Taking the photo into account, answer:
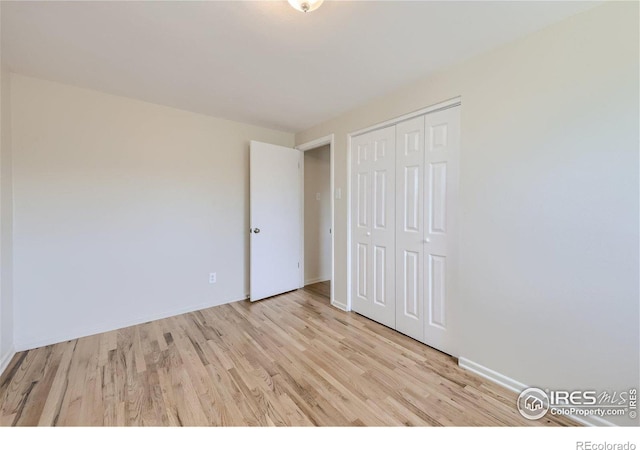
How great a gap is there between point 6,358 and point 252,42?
2838 mm

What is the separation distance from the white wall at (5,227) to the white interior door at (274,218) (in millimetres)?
1895

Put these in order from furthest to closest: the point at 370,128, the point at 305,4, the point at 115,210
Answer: the point at 370,128, the point at 115,210, the point at 305,4

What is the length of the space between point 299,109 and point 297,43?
107 cm

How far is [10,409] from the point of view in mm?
1404

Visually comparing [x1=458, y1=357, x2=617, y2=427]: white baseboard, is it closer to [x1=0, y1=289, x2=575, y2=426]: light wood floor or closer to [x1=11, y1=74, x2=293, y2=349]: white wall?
[x1=0, y1=289, x2=575, y2=426]: light wood floor

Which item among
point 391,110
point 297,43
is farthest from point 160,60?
point 391,110

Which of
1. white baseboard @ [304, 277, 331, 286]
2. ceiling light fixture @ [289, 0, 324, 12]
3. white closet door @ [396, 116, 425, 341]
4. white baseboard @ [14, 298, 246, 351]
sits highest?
ceiling light fixture @ [289, 0, 324, 12]

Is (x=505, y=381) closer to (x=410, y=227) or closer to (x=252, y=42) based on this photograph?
(x=410, y=227)

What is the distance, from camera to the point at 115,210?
2.36m

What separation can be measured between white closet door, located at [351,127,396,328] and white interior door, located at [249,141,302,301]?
3.29 ft

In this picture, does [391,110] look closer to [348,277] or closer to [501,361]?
[348,277]

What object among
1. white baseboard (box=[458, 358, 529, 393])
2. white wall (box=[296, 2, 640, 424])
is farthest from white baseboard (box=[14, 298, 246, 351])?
white wall (box=[296, 2, 640, 424])

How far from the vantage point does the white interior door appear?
3051 millimetres

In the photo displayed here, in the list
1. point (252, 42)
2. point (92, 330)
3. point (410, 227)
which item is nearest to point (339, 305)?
point (410, 227)
